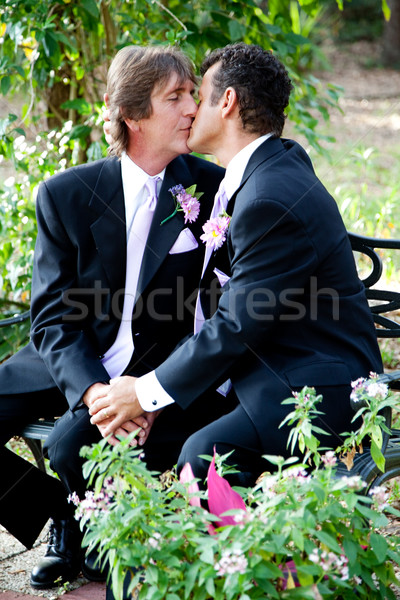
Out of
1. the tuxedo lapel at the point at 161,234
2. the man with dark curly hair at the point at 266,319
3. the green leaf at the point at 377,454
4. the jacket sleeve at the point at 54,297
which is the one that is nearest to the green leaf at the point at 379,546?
the green leaf at the point at 377,454

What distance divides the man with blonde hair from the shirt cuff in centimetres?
24

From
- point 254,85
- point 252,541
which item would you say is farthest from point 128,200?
point 252,541

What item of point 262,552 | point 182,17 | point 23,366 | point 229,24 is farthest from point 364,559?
point 182,17

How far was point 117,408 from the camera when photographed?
247 cm

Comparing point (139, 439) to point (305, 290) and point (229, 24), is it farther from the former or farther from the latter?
point (229, 24)

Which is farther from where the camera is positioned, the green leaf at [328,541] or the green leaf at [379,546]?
the green leaf at [379,546]

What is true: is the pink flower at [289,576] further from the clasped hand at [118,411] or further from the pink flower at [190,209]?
the pink flower at [190,209]

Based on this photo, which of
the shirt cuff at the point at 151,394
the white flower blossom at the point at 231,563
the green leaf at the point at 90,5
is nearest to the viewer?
the white flower blossom at the point at 231,563

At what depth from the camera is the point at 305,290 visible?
2373 mm

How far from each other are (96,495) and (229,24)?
2641 millimetres

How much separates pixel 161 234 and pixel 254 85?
0.63m

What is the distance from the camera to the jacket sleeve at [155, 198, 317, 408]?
229 centimetres

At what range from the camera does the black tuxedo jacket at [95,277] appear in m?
2.78

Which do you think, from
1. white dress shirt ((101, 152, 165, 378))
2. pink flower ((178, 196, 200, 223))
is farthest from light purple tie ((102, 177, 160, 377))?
pink flower ((178, 196, 200, 223))
